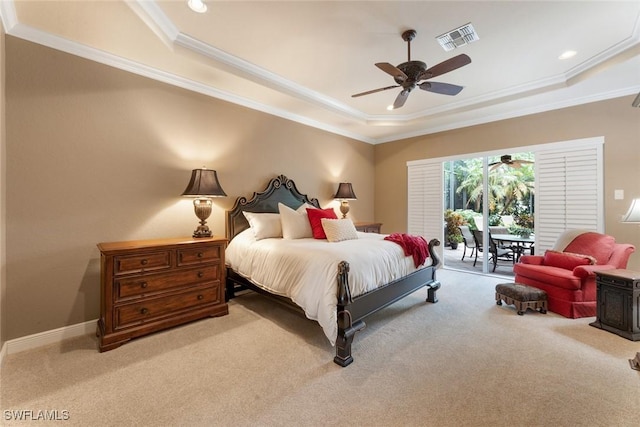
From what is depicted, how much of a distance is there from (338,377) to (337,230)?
1747 mm

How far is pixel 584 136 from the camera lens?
392cm

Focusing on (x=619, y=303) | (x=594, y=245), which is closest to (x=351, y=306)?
(x=619, y=303)

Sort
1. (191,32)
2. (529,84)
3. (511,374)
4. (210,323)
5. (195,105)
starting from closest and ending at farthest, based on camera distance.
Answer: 1. (511,374)
2. (191,32)
3. (210,323)
4. (195,105)
5. (529,84)

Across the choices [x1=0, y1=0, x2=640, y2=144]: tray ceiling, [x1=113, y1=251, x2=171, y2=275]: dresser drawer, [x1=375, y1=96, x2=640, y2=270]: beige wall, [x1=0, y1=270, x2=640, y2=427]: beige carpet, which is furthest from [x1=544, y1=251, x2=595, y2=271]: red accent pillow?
[x1=113, y1=251, x2=171, y2=275]: dresser drawer

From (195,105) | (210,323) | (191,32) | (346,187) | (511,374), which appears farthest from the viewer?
(346,187)

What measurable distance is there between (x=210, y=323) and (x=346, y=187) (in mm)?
3472

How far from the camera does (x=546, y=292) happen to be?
329cm

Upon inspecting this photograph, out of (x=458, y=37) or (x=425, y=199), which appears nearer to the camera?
(x=458, y=37)

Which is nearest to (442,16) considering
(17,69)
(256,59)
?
(256,59)

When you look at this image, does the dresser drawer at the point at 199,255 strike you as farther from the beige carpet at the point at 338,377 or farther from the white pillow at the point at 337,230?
the white pillow at the point at 337,230

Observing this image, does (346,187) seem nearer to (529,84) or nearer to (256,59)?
(256,59)

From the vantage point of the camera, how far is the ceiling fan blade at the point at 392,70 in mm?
2480

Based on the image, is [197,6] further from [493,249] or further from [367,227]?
[493,249]

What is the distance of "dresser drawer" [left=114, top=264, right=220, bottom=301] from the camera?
2.44 metres
